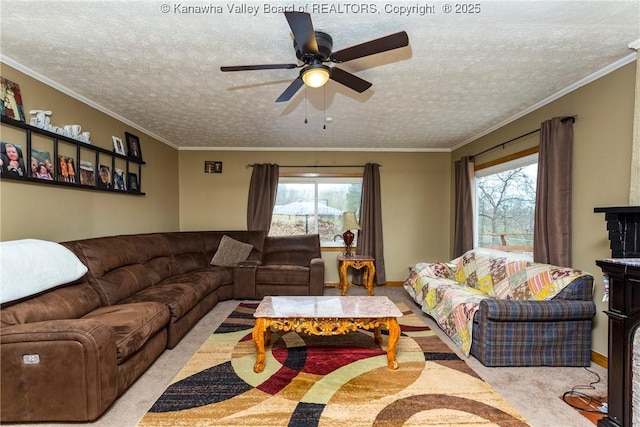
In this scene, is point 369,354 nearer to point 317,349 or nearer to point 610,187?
point 317,349

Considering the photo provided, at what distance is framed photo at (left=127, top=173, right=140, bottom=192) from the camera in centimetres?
401

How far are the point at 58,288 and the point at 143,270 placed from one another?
105 centimetres

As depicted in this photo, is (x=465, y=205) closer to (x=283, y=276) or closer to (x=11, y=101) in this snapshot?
(x=283, y=276)

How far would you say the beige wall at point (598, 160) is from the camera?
241 cm

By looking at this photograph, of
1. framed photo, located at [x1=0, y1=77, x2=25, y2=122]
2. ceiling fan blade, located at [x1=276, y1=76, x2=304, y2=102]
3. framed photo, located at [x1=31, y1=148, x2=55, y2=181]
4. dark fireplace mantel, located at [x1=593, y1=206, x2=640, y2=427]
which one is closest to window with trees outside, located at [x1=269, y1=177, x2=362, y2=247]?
ceiling fan blade, located at [x1=276, y1=76, x2=304, y2=102]

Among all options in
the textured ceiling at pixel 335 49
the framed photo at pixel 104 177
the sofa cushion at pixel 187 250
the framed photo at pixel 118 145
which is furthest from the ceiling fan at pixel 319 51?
the sofa cushion at pixel 187 250

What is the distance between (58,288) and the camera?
2.32 m

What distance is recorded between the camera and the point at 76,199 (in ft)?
10.3

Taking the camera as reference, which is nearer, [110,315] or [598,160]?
[110,315]

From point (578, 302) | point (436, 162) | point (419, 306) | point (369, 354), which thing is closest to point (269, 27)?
point (369, 354)

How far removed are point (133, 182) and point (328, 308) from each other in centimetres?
321

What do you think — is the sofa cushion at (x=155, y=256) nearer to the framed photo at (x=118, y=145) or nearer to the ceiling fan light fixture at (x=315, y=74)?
the framed photo at (x=118, y=145)

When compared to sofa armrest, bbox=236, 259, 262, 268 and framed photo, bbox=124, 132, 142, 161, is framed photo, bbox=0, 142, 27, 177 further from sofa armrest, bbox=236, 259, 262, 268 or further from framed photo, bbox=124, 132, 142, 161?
sofa armrest, bbox=236, 259, 262, 268

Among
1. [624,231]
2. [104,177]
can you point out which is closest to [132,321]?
[104,177]
